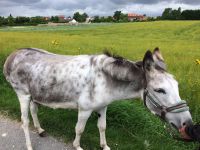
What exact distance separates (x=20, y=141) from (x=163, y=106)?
2906mm

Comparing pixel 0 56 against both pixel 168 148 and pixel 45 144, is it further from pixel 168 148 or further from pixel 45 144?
pixel 168 148

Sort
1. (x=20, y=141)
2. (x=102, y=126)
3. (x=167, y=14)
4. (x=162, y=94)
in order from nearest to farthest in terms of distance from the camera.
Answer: (x=162, y=94)
(x=102, y=126)
(x=20, y=141)
(x=167, y=14)

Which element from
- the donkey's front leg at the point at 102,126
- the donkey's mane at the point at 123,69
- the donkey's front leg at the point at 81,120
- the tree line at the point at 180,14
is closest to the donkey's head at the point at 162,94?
the donkey's mane at the point at 123,69

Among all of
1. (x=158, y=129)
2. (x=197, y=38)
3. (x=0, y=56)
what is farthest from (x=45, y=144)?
(x=197, y=38)

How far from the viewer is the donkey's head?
4391 millimetres

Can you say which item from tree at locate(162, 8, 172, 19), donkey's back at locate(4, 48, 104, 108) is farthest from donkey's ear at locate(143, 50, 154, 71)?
tree at locate(162, 8, 172, 19)

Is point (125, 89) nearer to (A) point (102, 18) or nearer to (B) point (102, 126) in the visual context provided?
(B) point (102, 126)

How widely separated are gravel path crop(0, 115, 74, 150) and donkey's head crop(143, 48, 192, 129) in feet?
6.51

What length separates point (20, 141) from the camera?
21.3 feet

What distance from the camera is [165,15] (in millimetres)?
86938

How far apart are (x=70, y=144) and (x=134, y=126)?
123cm

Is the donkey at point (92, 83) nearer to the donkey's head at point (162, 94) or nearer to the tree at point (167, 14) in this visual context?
the donkey's head at point (162, 94)

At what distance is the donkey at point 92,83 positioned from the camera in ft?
15.0

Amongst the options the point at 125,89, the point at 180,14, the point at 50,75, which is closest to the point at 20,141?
the point at 50,75
